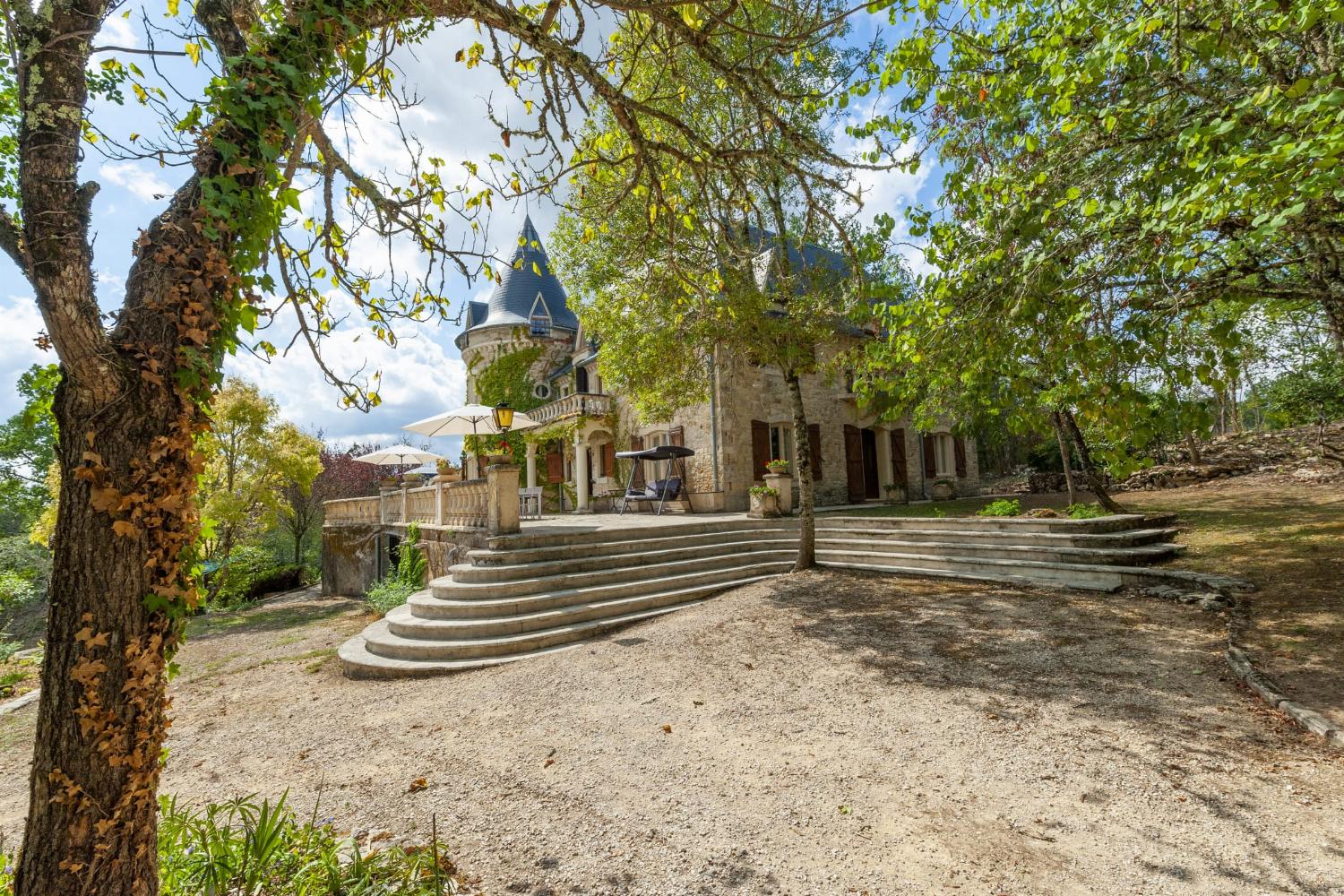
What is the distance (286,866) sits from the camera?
2.34 metres

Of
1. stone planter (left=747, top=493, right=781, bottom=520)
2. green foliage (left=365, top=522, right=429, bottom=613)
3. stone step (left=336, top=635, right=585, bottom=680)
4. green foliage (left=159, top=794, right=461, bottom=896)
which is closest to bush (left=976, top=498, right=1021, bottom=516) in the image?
stone planter (left=747, top=493, right=781, bottom=520)

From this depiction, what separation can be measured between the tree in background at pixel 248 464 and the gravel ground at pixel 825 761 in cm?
1056

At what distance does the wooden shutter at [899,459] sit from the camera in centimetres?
1847

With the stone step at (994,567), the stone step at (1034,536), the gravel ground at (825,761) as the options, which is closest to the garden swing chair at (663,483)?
the stone step at (1034,536)

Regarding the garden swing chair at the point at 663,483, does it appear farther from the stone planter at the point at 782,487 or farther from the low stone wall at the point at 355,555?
the low stone wall at the point at 355,555

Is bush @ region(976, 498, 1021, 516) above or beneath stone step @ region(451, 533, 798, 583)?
above

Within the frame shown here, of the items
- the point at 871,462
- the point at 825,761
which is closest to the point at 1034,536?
the point at 825,761

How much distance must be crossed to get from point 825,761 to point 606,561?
492cm

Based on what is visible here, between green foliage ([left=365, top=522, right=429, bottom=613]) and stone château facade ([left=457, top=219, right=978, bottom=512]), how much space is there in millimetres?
5372

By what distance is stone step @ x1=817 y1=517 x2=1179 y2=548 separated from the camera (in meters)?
7.63

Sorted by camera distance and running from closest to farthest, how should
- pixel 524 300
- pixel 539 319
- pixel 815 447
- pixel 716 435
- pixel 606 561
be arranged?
pixel 606 561
pixel 716 435
pixel 815 447
pixel 539 319
pixel 524 300

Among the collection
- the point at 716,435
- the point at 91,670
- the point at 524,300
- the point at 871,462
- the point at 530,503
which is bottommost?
the point at 530,503

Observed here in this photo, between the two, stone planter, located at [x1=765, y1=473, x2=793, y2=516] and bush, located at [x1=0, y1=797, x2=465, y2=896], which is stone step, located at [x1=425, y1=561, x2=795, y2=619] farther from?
stone planter, located at [x1=765, y1=473, x2=793, y2=516]

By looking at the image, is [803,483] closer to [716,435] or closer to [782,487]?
[782,487]
